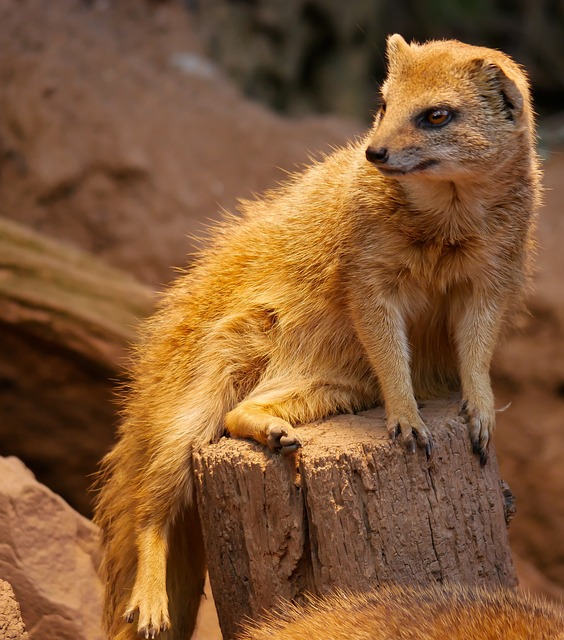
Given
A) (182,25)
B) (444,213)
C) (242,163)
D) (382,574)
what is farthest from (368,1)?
(382,574)

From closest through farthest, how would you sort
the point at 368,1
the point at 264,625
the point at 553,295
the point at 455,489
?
the point at 264,625 < the point at 455,489 < the point at 553,295 < the point at 368,1

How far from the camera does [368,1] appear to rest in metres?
8.95

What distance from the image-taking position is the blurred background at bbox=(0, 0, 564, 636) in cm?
493

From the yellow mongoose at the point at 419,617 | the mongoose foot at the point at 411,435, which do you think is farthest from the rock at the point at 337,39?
the yellow mongoose at the point at 419,617

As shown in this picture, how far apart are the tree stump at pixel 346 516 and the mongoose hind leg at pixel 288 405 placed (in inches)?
2.5

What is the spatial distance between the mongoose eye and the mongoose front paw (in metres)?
1.62

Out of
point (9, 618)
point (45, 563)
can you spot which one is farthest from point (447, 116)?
point (45, 563)

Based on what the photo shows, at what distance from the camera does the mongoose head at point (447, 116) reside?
2766 mm

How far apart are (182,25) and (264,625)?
6.00 meters

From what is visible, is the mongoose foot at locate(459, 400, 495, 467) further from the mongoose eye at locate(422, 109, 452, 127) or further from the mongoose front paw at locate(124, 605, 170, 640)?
the mongoose front paw at locate(124, 605, 170, 640)

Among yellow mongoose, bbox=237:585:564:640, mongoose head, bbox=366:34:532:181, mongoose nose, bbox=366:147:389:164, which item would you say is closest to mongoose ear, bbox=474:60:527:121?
mongoose head, bbox=366:34:532:181

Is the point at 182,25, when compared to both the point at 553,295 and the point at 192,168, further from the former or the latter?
the point at 553,295

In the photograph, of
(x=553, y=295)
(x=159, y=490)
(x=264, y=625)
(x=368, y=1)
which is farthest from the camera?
(x=368, y=1)

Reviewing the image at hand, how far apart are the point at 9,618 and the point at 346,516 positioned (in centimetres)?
98
